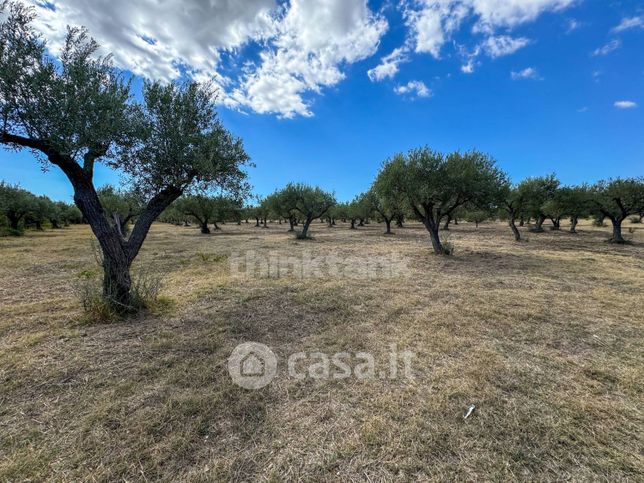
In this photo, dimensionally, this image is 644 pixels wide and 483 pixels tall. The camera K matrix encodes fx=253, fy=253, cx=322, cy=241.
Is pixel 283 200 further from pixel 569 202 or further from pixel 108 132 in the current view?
pixel 569 202

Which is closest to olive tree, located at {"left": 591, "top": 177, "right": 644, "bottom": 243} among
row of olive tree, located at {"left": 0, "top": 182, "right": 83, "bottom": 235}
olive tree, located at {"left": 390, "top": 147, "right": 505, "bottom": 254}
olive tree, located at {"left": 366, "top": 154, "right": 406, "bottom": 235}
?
olive tree, located at {"left": 390, "top": 147, "right": 505, "bottom": 254}

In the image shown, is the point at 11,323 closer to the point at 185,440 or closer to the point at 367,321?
the point at 185,440

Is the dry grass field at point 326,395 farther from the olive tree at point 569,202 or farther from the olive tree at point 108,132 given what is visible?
the olive tree at point 569,202

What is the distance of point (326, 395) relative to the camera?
11.0 ft

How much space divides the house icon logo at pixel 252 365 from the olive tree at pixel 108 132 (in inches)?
132

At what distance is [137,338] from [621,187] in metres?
31.7

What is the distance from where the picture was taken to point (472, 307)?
257 inches

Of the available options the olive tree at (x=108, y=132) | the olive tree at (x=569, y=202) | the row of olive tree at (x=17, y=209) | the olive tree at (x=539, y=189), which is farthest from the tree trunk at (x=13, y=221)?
the olive tree at (x=569, y=202)

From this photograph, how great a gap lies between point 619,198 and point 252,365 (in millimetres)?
30351

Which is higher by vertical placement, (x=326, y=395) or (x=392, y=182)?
(x=392, y=182)

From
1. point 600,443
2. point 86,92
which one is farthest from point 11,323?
point 600,443

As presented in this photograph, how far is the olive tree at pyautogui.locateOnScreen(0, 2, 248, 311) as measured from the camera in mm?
4469

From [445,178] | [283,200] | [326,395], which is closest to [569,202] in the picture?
[445,178]

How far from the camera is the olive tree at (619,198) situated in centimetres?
1958
